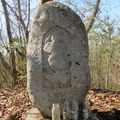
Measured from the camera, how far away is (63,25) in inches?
83.1

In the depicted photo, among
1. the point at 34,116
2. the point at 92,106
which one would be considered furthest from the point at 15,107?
the point at 92,106

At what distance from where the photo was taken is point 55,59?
81.0 inches

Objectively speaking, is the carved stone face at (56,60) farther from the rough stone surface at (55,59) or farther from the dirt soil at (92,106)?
the dirt soil at (92,106)

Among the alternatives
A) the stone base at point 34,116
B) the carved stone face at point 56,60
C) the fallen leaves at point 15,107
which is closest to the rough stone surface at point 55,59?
the carved stone face at point 56,60

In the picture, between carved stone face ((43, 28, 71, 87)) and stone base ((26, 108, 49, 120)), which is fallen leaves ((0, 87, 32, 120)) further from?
carved stone face ((43, 28, 71, 87))

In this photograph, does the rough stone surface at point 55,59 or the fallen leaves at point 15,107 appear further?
the fallen leaves at point 15,107

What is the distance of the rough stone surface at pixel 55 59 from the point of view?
2.06 metres

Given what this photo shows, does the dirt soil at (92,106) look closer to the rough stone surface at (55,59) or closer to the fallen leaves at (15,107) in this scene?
the fallen leaves at (15,107)

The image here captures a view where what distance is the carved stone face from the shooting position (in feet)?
6.75

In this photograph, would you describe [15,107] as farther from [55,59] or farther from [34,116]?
[55,59]

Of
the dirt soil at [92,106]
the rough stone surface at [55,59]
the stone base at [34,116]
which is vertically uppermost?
the rough stone surface at [55,59]

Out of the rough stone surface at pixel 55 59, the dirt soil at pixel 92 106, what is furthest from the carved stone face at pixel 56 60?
the dirt soil at pixel 92 106

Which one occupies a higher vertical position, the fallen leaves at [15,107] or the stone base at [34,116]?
the stone base at [34,116]

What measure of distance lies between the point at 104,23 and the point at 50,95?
4049mm
